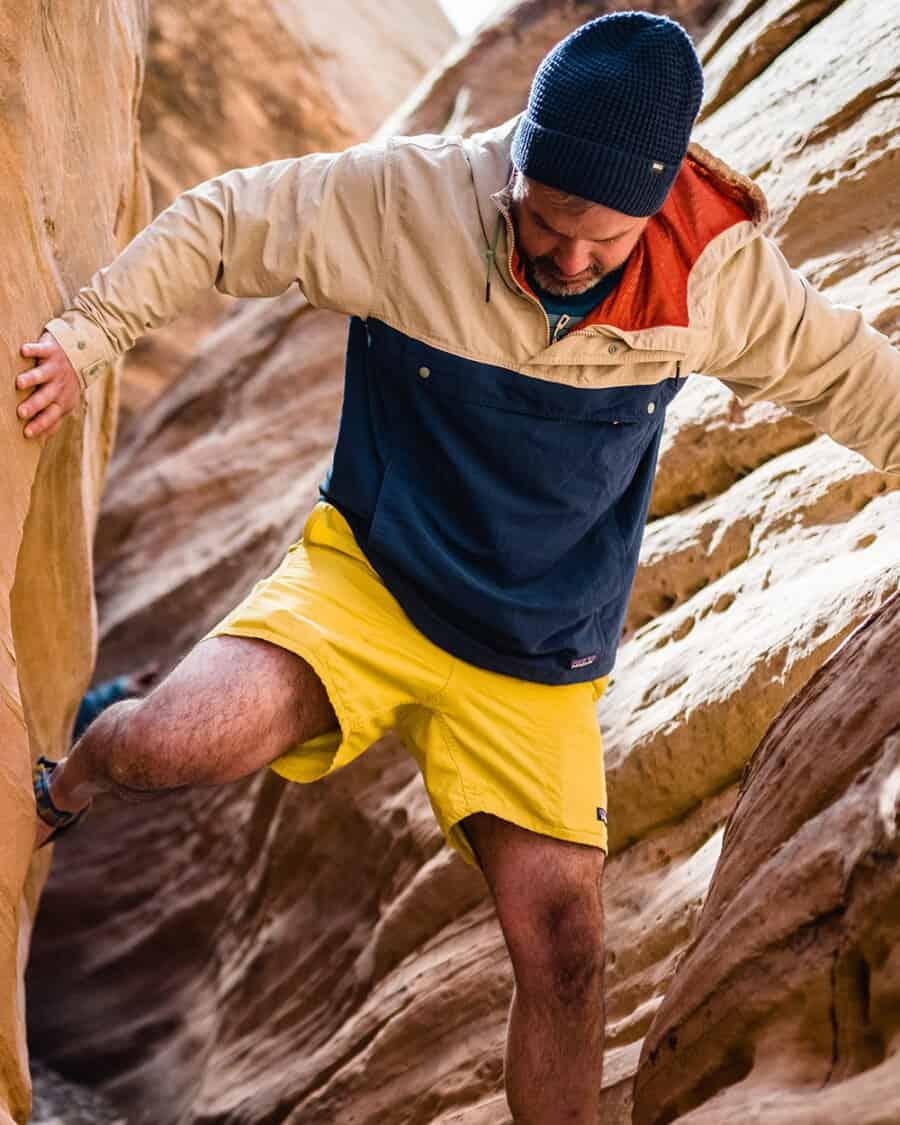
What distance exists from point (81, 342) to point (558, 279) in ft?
3.08

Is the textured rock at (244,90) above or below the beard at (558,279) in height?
below

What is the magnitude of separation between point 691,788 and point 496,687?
70cm

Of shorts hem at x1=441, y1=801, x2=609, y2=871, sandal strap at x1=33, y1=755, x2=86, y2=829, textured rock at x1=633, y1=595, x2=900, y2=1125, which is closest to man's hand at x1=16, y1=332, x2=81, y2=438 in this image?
sandal strap at x1=33, y1=755, x2=86, y2=829

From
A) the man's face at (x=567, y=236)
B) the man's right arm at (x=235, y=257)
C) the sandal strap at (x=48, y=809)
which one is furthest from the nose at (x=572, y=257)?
the sandal strap at (x=48, y=809)

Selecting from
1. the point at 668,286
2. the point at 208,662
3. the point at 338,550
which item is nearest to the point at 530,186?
the point at 668,286

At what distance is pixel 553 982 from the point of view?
2.64 meters

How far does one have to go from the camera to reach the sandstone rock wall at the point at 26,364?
260 cm

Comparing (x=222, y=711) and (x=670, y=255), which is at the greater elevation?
(x=670, y=255)

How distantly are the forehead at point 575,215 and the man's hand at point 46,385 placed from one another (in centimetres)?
96

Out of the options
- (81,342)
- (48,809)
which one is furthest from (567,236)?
(48,809)

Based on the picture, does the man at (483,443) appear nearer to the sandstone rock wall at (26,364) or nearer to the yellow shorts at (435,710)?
the yellow shorts at (435,710)

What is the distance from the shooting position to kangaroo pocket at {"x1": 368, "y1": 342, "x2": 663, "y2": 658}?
2.62 metres

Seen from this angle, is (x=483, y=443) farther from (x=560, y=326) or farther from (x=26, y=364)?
(x=26, y=364)

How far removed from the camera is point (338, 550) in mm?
2834
